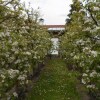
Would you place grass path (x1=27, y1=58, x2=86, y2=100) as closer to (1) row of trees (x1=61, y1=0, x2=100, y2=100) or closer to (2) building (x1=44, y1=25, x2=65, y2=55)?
(1) row of trees (x1=61, y1=0, x2=100, y2=100)

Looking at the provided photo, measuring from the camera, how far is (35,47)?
67.5ft

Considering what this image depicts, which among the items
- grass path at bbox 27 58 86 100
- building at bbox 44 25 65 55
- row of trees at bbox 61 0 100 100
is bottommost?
building at bbox 44 25 65 55

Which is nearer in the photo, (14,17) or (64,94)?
(14,17)

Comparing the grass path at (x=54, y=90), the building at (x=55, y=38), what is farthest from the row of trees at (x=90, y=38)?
the building at (x=55, y=38)

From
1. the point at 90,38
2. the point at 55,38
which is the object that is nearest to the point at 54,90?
the point at 90,38

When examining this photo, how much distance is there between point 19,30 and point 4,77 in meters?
4.04

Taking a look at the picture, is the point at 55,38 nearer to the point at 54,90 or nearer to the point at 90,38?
the point at 54,90

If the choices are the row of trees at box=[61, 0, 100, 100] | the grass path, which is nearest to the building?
the grass path

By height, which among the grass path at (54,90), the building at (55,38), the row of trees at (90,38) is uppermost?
the row of trees at (90,38)

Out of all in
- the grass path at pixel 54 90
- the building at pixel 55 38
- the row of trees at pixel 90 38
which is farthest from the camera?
the building at pixel 55 38

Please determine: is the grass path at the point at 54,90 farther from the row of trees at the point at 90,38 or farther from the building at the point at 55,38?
the building at the point at 55,38

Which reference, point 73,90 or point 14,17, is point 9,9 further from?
point 73,90

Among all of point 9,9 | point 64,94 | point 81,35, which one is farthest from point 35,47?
point 9,9

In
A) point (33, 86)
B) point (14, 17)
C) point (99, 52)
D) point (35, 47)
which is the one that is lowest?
point (33, 86)
